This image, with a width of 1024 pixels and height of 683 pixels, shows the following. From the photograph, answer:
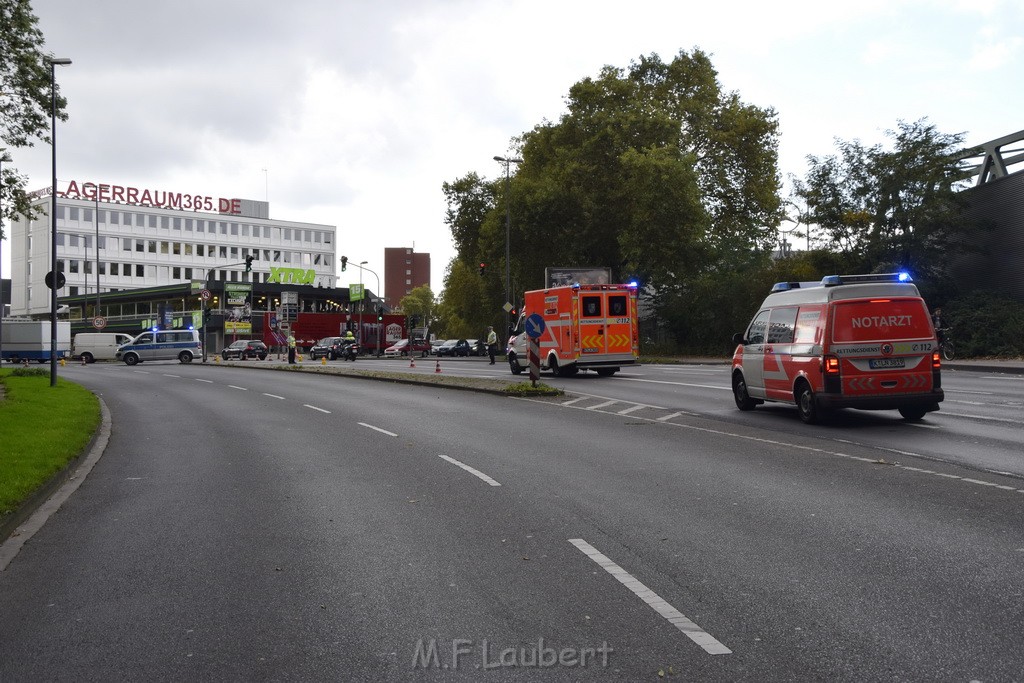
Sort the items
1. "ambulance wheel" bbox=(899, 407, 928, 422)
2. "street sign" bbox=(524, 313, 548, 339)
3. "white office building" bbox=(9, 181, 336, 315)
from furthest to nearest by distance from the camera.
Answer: "white office building" bbox=(9, 181, 336, 315), "street sign" bbox=(524, 313, 548, 339), "ambulance wheel" bbox=(899, 407, 928, 422)

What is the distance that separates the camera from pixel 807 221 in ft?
123

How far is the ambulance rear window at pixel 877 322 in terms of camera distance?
524 inches

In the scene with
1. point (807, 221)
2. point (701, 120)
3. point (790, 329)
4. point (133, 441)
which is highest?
point (701, 120)

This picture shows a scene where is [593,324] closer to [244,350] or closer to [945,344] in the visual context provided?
[945,344]

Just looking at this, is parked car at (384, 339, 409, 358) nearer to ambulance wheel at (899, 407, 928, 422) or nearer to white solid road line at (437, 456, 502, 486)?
ambulance wheel at (899, 407, 928, 422)

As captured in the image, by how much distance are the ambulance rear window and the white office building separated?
94.6m

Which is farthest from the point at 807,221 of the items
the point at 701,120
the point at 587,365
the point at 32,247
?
the point at 32,247

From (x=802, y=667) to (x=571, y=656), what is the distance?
1.02 metres

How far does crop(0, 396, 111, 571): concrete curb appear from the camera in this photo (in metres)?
6.92

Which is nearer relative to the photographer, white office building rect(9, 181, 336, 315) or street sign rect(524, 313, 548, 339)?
street sign rect(524, 313, 548, 339)

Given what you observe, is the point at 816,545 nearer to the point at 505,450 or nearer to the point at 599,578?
the point at 599,578

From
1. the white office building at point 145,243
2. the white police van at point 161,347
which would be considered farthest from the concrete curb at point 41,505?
the white office building at point 145,243

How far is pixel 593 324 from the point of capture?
2755 cm

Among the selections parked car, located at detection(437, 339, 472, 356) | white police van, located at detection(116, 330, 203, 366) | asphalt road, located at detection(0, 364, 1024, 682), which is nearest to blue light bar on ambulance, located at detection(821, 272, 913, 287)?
asphalt road, located at detection(0, 364, 1024, 682)
